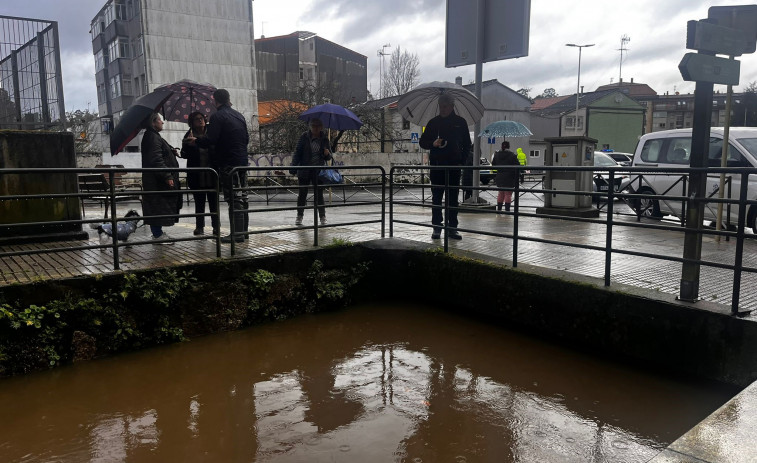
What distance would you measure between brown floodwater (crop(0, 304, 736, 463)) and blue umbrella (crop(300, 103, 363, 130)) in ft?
19.0

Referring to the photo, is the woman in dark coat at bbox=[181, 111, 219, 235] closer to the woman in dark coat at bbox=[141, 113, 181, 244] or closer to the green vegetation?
the woman in dark coat at bbox=[141, 113, 181, 244]

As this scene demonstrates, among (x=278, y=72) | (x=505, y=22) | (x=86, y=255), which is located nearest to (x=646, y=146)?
(x=505, y=22)

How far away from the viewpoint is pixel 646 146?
10883 mm

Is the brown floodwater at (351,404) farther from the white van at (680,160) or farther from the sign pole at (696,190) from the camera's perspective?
the white van at (680,160)

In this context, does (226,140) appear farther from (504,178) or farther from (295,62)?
(295,62)

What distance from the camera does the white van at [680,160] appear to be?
856 centimetres

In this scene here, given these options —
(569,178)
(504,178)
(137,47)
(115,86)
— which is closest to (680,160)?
(569,178)

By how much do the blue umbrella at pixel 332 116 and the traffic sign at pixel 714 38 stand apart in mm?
6975

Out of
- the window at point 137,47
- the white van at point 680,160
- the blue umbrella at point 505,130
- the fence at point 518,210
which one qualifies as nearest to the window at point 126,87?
the window at point 137,47

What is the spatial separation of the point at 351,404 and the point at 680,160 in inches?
347

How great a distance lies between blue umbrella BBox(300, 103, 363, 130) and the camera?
10.2 metres

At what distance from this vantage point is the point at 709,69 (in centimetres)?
408

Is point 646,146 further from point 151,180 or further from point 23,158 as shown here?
point 23,158

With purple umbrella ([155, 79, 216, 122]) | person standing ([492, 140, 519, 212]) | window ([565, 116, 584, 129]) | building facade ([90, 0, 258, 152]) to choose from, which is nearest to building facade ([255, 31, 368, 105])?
building facade ([90, 0, 258, 152])
